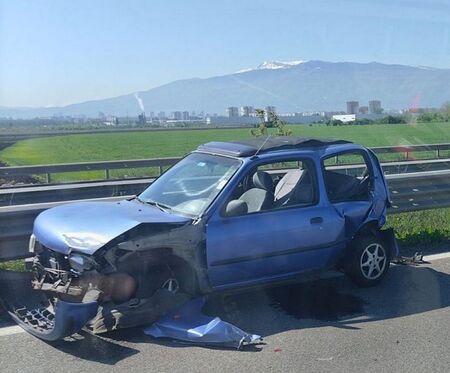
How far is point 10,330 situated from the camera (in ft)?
16.1

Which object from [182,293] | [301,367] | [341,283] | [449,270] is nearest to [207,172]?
[182,293]

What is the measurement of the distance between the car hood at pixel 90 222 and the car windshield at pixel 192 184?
184mm

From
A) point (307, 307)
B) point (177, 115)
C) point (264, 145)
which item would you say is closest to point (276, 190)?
point (264, 145)

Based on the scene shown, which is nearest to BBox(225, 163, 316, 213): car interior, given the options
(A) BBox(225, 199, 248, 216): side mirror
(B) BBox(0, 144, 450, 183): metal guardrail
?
(A) BBox(225, 199, 248, 216): side mirror

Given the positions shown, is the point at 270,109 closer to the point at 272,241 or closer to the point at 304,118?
the point at 304,118

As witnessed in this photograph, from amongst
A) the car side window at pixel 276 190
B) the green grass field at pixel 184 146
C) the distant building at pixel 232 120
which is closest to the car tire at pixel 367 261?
the car side window at pixel 276 190

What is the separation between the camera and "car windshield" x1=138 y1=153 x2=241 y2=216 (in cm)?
548

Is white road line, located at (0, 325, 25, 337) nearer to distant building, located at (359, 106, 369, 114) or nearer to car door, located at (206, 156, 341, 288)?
car door, located at (206, 156, 341, 288)

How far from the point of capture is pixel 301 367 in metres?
4.18

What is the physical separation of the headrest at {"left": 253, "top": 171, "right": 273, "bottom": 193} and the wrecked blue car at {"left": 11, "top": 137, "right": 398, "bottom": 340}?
0.03 feet

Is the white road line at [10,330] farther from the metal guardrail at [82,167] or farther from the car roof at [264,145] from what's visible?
the metal guardrail at [82,167]

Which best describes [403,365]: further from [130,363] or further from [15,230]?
[15,230]

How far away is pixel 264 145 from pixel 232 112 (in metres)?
18.5

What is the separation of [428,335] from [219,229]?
191 cm
